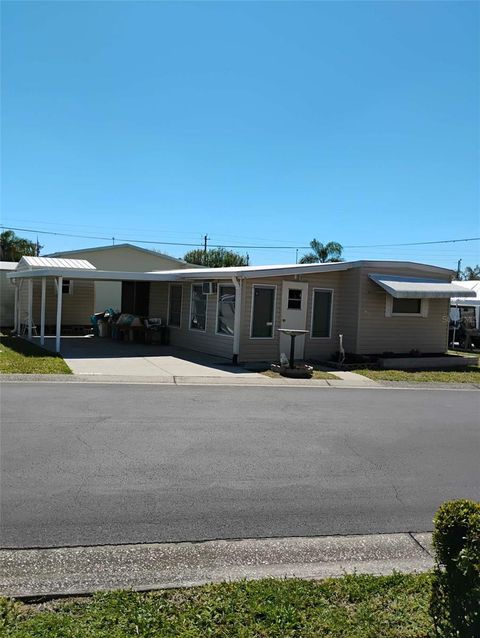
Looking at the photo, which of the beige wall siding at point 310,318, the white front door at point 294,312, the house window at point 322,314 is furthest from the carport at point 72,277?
the house window at point 322,314

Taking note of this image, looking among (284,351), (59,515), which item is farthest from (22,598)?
(284,351)

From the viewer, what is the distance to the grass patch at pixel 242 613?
119 inches

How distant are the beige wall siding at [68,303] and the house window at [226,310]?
952 cm

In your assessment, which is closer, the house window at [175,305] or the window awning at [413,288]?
the window awning at [413,288]

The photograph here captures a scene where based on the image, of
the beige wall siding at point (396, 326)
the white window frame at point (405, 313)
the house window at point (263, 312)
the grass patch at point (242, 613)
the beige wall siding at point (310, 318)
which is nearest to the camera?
the grass patch at point (242, 613)

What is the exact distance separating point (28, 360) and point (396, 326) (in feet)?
35.7

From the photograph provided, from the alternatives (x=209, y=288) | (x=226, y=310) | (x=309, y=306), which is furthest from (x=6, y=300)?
(x=309, y=306)

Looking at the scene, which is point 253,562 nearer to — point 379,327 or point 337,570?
point 337,570

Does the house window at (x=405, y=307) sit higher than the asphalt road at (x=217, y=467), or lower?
higher

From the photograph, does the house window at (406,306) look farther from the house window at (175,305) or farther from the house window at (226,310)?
the house window at (175,305)

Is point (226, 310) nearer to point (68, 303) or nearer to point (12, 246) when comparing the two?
point (68, 303)

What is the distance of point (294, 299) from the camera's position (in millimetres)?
16453

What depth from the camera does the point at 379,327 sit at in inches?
683

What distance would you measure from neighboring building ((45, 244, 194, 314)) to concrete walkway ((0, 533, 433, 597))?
2077cm
